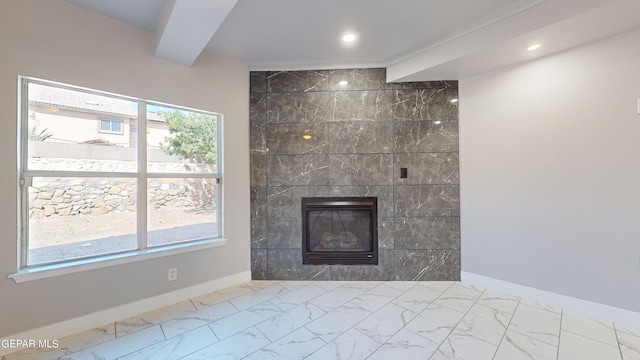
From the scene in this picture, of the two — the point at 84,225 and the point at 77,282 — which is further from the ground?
the point at 84,225

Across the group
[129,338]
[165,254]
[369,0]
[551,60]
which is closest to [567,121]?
[551,60]

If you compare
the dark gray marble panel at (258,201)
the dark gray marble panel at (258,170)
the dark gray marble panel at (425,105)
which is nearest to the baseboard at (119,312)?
the dark gray marble panel at (258,201)

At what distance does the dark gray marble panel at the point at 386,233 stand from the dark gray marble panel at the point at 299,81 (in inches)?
70.3

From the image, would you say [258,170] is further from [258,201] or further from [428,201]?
[428,201]

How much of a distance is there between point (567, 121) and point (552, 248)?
4.03 feet

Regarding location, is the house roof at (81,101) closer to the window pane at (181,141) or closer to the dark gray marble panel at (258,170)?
the window pane at (181,141)

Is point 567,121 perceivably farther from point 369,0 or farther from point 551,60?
point 369,0

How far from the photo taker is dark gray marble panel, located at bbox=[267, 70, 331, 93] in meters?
3.27

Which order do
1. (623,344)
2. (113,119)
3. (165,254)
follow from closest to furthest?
1. (623,344)
2. (113,119)
3. (165,254)

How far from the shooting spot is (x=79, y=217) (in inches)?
88.1

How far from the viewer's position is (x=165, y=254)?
2.59m

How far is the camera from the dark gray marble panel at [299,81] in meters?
3.27

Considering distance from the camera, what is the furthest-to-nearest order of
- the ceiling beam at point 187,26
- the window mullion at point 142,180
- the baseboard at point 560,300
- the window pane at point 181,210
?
the window pane at point 181,210 → the window mullion at point 142,180 → the baseboard at point 560,300 → the ceiling beam at point 187,26

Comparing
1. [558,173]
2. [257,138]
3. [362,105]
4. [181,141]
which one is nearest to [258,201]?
[257,138]
